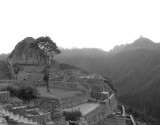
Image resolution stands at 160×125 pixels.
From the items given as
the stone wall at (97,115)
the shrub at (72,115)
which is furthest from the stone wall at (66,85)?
the shrub at (72,115)

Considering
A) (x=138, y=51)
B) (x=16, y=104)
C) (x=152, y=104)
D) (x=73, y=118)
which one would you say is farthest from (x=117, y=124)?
(x=138, y=51)

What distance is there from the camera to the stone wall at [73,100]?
18930 millimetres

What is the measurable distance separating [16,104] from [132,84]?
183ft

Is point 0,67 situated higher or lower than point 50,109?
higher

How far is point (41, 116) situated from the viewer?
11.4 m

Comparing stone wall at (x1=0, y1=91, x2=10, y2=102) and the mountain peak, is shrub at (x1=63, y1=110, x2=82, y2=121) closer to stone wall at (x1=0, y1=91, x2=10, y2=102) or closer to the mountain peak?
stone wall at (x1=0, y1=91, x2=10, y2=102)

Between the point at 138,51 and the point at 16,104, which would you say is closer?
the point at 16,104

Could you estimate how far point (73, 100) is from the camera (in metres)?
20.4

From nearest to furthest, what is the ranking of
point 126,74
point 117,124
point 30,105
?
point 30,105, point 117,124, point 126,74

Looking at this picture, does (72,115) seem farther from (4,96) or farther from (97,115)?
(4,96)

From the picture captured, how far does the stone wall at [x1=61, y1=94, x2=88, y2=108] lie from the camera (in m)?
18.9

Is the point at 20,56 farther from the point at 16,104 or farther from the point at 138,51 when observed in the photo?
the point at 138,51

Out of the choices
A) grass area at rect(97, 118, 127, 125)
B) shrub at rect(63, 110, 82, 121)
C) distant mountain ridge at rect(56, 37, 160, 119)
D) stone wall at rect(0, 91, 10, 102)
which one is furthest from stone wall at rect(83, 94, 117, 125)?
distant mountain ridge at rect(56, 37, 160, 119)

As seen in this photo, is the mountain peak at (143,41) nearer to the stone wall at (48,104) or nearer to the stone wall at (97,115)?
the stone wall at (97,115)
